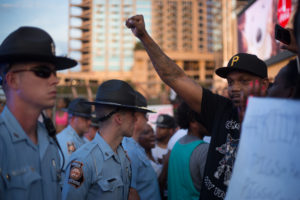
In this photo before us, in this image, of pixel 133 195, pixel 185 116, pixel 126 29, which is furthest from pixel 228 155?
pixel 126 29

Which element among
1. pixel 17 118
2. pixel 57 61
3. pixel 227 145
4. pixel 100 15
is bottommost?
pixel 227 145

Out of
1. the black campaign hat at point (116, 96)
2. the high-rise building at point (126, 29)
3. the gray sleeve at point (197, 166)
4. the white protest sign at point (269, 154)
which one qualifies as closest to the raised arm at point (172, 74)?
the black campaign hat at point (116, 96)

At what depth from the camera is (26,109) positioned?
163 centimetres

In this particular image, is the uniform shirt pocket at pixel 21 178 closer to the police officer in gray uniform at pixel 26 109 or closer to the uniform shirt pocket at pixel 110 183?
the police officer in gray uniform at pixel 26 109

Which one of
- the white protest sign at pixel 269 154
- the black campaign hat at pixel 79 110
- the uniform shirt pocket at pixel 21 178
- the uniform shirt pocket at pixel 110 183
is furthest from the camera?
the black campaign hat at pixel 79 110

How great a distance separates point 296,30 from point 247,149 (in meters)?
0.54

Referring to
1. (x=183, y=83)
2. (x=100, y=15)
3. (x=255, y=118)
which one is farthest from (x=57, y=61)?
(x=100, y=15)

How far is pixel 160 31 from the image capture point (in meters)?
104

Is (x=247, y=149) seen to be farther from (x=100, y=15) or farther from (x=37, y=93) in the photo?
(x=100, y=15)

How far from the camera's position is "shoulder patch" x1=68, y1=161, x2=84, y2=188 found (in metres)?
2.15

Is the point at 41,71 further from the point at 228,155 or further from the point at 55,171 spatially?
the point at 228,155

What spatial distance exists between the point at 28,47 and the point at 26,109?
0.36 metres

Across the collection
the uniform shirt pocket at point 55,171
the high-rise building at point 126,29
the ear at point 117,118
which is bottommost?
the uniform shirt pocket at point 55,171

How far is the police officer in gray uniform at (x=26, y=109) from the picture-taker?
4.93 ft
